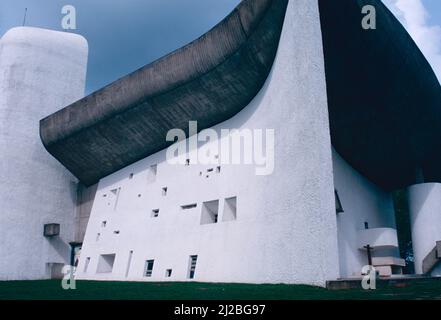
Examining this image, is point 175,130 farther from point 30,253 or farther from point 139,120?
point 30,253

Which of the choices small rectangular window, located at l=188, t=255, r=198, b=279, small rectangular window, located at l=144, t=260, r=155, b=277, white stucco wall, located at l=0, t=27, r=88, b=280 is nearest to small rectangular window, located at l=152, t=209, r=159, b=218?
small rectangular window, located at l=144, t=260, r=155, b=277

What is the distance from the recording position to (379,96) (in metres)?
18.4

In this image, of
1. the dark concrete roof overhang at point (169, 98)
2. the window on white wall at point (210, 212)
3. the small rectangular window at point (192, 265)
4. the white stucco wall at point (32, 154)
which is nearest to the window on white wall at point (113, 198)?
the dark concrete roof overhang at point (169, 98)

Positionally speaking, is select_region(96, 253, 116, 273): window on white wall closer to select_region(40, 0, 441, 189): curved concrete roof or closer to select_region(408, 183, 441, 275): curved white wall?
select_region(40, 0, 441, 189): curved concrete roof

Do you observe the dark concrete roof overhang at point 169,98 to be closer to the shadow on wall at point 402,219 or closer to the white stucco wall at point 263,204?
the white stucco wall at point 263,204

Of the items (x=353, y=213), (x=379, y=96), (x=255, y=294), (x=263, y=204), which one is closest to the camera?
(x=255, y=294)

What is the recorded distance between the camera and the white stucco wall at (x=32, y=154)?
24.8 metres

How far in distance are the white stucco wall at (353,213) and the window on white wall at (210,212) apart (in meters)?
5.56

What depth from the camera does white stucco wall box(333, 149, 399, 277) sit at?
19141 millimetres

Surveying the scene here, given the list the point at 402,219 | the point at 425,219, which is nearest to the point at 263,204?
the point at 425,219

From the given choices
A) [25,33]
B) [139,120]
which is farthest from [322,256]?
[25,33]

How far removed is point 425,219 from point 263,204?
1060 centimetres

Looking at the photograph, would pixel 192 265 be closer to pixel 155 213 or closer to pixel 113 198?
pixel 155 213
